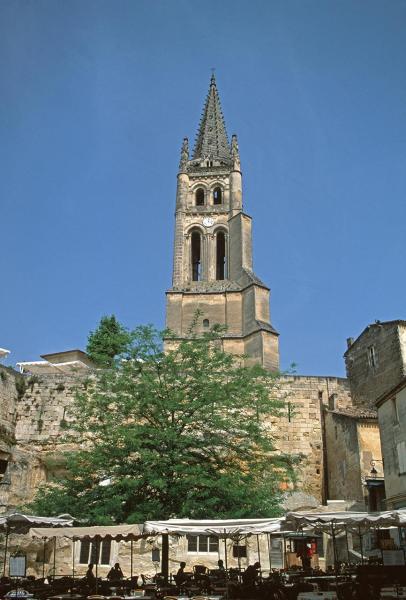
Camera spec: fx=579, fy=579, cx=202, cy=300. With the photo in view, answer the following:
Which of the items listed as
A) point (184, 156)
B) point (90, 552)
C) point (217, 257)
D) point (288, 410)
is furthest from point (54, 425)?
point (184, 156)

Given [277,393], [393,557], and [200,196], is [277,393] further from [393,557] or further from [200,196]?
[200,196]

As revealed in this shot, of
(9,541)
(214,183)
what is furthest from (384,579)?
(214,183)

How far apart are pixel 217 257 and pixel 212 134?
17.5 meters

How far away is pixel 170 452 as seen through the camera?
17.3m

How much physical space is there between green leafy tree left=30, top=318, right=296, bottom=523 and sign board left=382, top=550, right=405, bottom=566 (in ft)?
13.6

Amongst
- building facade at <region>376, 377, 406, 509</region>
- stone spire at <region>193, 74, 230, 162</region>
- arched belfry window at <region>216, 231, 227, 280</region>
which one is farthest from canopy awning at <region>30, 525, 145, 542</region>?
stone spire at <region>193, 74, 230, 162</region>

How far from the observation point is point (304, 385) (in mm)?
29031

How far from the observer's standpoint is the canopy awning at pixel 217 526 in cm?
1361

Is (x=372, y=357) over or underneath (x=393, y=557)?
over

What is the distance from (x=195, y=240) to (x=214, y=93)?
25.4 m

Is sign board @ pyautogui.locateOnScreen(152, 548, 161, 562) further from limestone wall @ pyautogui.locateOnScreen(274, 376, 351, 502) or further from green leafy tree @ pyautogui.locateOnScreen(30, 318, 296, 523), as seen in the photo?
limestone wall @ pyautogui.locateOnScreen(274, 376, 351, 502)

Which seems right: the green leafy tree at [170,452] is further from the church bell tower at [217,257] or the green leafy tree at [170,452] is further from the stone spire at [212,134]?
the stone spire at [212,134]

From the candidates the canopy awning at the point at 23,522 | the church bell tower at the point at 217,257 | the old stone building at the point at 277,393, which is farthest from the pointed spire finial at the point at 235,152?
the canopy awning at the point at 23,522

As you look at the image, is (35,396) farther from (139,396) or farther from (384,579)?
(384,579)
